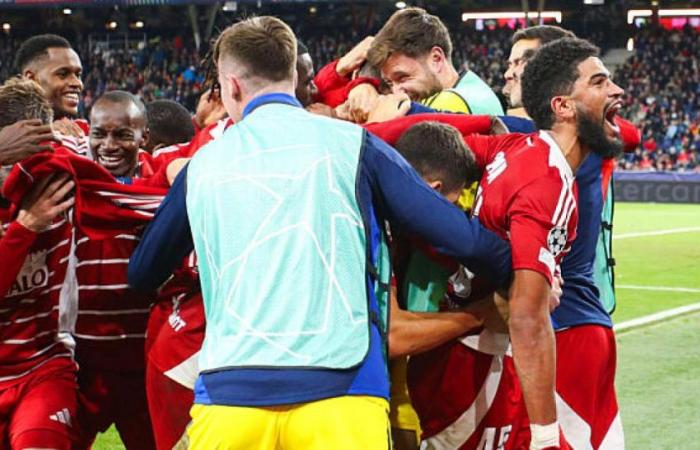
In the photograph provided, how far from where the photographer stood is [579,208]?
4.43 meters

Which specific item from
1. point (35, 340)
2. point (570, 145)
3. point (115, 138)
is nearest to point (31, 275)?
point (35, 340)

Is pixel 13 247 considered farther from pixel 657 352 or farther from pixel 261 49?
pixel 657 352

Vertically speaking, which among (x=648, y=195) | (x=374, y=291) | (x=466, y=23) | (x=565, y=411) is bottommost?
(x=648, y=195)

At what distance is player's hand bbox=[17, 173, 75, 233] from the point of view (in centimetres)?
396

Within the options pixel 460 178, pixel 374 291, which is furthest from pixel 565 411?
pixel 374 291

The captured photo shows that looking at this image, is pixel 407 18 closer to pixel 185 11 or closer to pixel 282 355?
pixel 282 355

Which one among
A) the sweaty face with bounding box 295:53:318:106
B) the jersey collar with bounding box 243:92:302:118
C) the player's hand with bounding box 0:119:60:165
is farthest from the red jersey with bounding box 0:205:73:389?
the jersey collar with bounding box 243:92:302:118

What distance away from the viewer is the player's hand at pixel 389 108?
4.16 meters

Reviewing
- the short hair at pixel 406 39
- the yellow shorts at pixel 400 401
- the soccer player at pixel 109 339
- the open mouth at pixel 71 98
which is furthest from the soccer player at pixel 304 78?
the open mouth at pixel 71 98

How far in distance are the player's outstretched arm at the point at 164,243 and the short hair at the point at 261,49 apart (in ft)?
1.18

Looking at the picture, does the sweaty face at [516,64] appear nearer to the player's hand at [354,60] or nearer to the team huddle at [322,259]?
the team huddle at [322,259]

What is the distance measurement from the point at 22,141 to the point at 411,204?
1552mm

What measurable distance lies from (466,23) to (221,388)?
46452 millimetres

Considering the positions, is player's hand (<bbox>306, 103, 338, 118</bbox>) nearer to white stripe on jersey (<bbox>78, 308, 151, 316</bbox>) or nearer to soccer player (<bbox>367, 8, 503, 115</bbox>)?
soccer player (<bbox>367, 8, 503, 115</bbox>)
